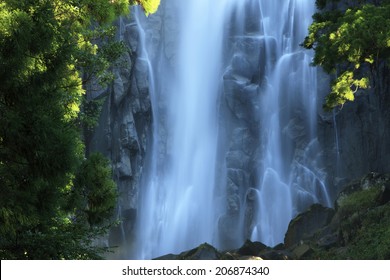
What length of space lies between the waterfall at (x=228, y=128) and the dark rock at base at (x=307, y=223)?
30.7 feet

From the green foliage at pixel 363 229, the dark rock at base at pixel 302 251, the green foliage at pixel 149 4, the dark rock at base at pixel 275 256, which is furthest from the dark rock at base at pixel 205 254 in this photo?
the green foliage at pixel 149 4

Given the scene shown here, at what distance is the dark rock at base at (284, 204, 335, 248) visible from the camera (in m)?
22.4

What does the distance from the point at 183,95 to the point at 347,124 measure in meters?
14.1

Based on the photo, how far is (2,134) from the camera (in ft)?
19.6

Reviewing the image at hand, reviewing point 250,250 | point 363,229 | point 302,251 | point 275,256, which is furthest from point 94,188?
point 250,250

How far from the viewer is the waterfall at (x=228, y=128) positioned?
111ft

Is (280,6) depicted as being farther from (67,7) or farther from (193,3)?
(67,7)

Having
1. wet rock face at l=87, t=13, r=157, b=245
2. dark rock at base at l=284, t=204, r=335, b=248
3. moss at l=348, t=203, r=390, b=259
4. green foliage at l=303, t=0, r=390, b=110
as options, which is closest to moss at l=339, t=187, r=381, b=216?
moss at l=348, t=203, r=390, b=259

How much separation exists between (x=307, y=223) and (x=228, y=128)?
1604cm

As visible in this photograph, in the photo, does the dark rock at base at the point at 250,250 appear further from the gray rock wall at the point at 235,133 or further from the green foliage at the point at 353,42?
the gray rock wall at the point at 235,133

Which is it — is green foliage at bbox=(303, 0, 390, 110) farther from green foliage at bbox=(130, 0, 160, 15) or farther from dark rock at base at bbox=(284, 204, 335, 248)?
dark rock at base at bbox=(284, 204, 335, 248)

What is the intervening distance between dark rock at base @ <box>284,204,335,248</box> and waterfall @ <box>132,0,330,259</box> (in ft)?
30.7
